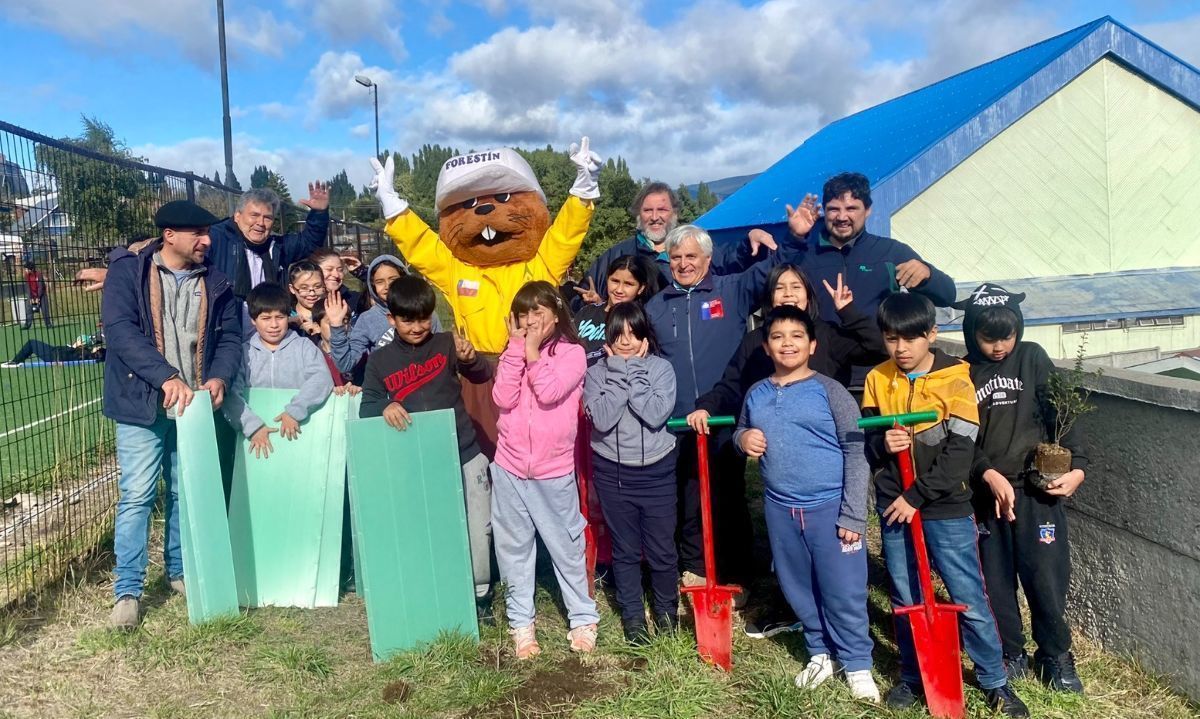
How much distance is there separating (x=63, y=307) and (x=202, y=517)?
1.75 m

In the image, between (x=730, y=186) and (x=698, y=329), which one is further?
(x=730, y=186)

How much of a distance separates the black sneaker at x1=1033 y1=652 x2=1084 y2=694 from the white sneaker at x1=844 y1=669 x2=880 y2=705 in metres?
0.65

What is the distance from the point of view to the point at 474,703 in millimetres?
3061

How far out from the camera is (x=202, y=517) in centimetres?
356

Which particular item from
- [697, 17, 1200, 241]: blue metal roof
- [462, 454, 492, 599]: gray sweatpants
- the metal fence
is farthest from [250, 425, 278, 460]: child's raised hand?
[697, 17, 1200, 241]: blue metal roof

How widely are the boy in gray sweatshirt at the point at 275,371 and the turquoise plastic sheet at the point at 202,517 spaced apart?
11.0 inches

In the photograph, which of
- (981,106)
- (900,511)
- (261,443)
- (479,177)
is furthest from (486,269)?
(981,106)

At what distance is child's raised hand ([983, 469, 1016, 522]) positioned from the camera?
2854 mm

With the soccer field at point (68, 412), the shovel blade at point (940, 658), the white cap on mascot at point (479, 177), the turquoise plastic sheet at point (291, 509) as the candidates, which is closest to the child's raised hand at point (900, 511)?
the shovel blade at point (940, 658)

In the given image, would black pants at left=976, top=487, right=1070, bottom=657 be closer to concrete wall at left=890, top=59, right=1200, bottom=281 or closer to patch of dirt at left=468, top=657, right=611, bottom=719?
patch of dirt at left=468, top=657, right=611, bottom=719

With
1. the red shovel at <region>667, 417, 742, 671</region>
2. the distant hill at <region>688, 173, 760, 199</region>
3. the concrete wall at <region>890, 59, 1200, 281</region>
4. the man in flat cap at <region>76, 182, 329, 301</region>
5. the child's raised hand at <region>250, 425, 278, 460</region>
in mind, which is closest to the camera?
the red shovel at <region>667, 417, 742, 671</region>

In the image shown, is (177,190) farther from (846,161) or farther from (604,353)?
(846,161)

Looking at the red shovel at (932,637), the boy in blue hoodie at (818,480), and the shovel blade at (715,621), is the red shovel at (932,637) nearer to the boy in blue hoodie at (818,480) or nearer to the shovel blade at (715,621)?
the boy in blue hoodie at (818,480)

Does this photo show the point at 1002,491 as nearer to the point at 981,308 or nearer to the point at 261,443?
the point at 981,308
